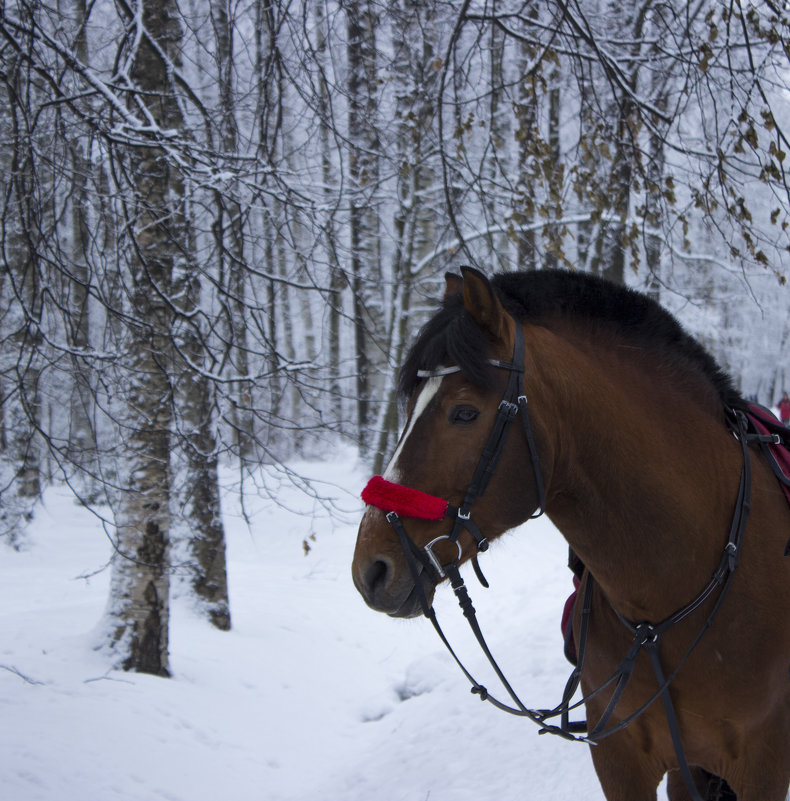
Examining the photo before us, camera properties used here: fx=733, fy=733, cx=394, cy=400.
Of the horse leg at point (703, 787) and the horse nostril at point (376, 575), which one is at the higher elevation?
the horse nostril at point (376, 575)

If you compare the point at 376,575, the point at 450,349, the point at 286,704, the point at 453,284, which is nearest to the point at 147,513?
the point at 286,704

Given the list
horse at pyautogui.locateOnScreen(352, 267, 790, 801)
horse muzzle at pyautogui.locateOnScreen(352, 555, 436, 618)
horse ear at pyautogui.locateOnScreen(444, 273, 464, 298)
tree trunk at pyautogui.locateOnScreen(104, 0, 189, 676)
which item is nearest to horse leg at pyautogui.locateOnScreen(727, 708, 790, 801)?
horse at pyautogui.locateOnScreen(352, 267, 790, 801)

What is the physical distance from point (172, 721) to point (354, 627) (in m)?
3.89

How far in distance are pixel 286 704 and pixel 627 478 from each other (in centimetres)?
535

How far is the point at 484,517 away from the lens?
2.13 m

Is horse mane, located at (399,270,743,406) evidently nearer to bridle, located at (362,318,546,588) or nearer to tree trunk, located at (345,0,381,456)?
bridle, located at (362,318,546,588)

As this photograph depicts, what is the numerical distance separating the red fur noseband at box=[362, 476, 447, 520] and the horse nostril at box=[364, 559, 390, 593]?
0.48 ft

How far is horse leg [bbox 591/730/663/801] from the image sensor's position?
8.43ft

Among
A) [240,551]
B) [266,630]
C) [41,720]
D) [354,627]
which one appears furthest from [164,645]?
[240,551]

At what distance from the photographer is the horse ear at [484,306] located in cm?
209

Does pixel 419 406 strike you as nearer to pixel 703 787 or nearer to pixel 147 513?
pixel 703 787

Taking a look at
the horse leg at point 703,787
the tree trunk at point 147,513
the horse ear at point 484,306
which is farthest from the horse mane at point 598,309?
the tree trunk at point 147,513

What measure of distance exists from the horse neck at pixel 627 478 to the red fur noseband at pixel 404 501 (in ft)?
1.35

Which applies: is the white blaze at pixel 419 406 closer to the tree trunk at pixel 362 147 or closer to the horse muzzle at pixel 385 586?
the horse muzzle at pixel 385 586
